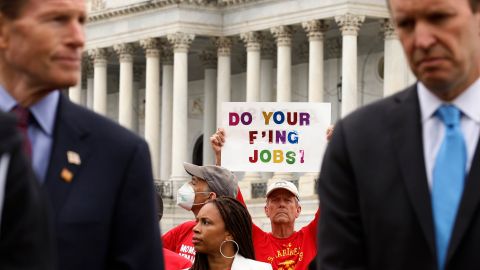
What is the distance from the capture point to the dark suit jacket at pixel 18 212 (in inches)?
184

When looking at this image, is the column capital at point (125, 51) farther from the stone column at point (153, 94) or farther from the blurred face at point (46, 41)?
the blurred face at point (46, 41)

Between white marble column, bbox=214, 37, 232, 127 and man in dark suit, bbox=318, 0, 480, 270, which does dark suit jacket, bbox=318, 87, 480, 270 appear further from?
white marble column, bbox=214, 37, 232, 127

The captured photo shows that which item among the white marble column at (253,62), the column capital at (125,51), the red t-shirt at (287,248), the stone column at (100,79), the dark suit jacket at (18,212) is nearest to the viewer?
the dark suit jacket at (18,212)

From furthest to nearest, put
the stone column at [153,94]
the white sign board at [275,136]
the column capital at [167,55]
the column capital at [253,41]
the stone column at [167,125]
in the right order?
the column capital at [167,55] → the stone column at [167,125] → the stone column at [153,94] → the column capital at [253,41] → the white sign board at [275,136]

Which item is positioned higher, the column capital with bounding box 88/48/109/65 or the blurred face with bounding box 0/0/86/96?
the column capital with bounding box 88/48/109/65

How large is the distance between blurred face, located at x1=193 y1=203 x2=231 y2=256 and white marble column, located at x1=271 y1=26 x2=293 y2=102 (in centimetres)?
4208

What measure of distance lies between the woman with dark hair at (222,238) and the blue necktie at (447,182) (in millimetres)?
5549

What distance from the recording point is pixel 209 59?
201 ft

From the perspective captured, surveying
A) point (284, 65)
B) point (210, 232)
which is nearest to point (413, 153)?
point (210, 232)

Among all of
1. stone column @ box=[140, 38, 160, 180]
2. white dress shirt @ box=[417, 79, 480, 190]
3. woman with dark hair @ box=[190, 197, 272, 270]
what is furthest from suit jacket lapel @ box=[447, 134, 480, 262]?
stone column @ box=[140, 38, 160, 180]

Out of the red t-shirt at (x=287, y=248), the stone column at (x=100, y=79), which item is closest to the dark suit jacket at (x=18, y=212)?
the red t-shirt at (x=287, y=248)

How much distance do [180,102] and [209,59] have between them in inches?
156

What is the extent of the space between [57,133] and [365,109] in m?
1.32

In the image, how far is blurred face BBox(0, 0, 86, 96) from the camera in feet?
19.4
